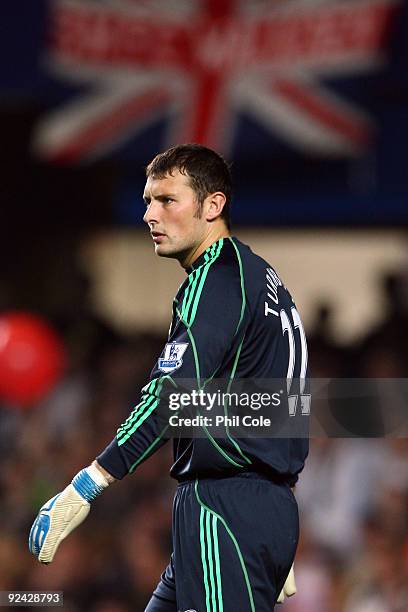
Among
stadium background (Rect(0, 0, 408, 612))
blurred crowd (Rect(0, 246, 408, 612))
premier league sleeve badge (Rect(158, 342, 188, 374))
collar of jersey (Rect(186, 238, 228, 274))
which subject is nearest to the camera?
premier league sleeve badge (Rect(158, 342, 188, 374))

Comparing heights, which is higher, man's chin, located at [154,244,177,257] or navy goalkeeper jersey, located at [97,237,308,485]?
man's chin, located at [154,244,177,257]

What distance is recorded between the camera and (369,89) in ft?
28.2

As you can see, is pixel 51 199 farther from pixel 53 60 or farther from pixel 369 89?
pixel 369 89

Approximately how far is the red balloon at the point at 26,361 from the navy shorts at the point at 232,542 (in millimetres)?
4348

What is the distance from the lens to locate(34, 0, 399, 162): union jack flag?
328 inches

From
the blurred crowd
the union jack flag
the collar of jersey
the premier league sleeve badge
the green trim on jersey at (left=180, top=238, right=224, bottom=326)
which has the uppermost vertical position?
the union jack flag

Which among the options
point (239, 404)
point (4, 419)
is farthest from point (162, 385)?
point (4, 419)

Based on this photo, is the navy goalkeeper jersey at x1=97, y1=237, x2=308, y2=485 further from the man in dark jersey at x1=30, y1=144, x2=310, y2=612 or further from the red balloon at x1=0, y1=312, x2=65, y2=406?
the red balloon at x1=0, y1=312, x2=65, y2=406

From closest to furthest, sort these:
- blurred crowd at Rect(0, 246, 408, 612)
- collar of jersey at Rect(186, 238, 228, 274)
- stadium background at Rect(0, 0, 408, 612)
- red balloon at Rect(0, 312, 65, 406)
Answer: collar of jersey at Rect(186, 238, 228, 274)
blurred crowd at Rect(0, 246, 408, 612)
stadium background at Rect(0, 0, 408, 612)
red balloon at Rect(0, 312, 65, 406)

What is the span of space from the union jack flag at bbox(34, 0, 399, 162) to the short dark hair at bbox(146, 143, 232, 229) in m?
4.83

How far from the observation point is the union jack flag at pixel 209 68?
8344mm

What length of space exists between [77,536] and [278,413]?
153 inches

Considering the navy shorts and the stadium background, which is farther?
the stadium background

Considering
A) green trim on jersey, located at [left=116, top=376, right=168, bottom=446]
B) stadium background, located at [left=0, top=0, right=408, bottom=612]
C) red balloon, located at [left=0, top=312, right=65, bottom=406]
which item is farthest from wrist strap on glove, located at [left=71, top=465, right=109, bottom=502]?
red balloon, located at [left=0, top=312, right=65, bottom=406]
